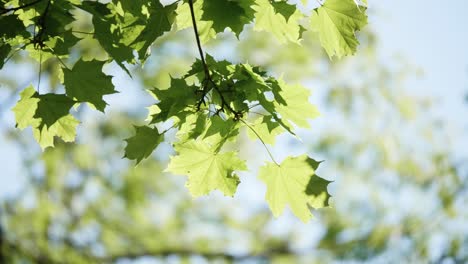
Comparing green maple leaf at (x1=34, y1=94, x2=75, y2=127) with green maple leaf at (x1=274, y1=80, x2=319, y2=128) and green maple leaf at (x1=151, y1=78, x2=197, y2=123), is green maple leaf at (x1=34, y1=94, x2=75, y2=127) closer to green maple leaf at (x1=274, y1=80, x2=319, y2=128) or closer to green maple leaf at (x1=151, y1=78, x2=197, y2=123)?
green maple leaf at (x1=151, y1=78, x2=197, y2=123)

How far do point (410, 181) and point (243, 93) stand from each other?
22.6ft

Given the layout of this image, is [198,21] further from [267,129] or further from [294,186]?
[294,186]

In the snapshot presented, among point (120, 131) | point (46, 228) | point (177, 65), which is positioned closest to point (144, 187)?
point (120, 131)

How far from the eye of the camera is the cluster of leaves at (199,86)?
1.52 meters

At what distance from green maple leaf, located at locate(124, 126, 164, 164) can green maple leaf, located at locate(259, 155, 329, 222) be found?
432mm

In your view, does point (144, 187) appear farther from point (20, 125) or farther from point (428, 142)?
point (20, 125)

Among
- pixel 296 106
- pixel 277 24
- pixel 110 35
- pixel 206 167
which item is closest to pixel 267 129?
pixel 296 106

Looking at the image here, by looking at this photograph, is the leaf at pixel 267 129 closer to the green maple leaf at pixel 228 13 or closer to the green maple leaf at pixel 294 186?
the green maple leaf at pixel 294 186

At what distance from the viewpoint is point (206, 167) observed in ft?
5.50

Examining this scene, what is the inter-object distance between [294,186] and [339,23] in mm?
637

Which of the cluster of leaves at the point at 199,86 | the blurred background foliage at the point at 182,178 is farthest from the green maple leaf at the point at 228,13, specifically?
the blurred background foliage at the point at 182,178

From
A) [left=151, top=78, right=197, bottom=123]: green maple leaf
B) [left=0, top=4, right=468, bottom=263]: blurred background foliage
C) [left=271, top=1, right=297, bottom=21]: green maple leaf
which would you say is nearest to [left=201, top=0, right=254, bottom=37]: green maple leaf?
[left=271, top=1, right=297, bottom=21]: green maple leaf

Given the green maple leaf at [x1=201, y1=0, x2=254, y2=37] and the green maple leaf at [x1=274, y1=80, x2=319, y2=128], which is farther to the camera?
the green maple leaf at [x1=274, y1=80, x2=319, y2=128]

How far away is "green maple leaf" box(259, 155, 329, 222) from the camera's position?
63.9 inches
